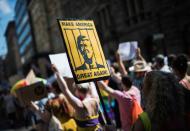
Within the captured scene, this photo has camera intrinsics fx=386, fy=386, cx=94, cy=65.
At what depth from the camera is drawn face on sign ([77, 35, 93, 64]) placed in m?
4.04

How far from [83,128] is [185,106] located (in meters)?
2.07

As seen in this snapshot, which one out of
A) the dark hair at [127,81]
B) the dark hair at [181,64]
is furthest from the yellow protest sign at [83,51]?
the dark hair at [127,81]

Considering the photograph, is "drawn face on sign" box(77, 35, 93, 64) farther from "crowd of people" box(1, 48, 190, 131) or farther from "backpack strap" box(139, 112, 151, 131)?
"backpack strap" box(139, 112, 151, 131)

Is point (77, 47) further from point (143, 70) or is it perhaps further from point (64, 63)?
point (143, 70)

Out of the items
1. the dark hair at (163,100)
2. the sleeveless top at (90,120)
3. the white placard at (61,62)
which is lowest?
the sleeveless top at (90,120)

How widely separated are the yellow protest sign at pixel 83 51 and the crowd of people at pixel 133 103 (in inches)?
20.5

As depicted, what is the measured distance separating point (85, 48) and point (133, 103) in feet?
3.82

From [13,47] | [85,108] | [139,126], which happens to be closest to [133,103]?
[85,108]

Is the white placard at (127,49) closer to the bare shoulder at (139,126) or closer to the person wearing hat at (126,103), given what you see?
the person wearing hat at (126,103)

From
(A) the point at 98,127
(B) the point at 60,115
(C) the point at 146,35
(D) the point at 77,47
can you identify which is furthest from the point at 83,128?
(C) the point at 146,35

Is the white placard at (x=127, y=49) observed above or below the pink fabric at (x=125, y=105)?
above

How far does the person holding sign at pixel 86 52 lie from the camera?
13.2 ft

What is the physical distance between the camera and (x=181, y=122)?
8.88 feet

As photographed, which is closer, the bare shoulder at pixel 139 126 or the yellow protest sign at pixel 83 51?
the bare shoulder at pixel 139 126
